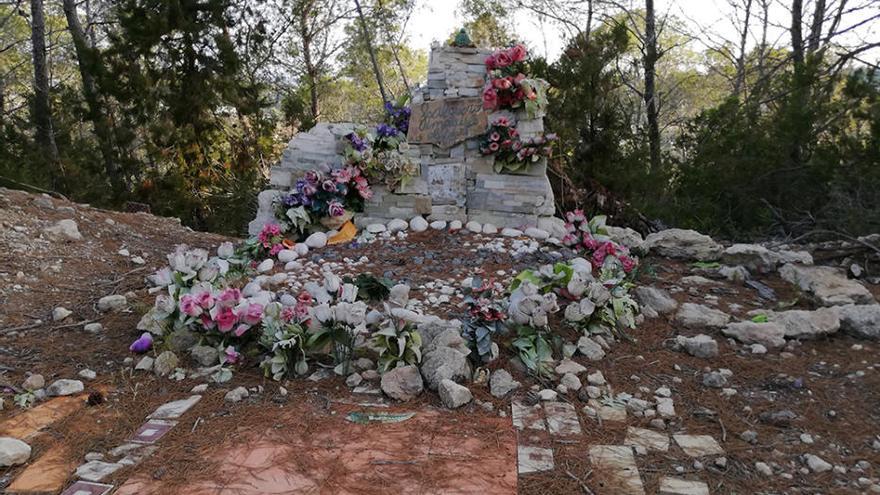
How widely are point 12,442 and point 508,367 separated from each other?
7.81ft

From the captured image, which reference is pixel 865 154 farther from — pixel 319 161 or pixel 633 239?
pixel 319 161

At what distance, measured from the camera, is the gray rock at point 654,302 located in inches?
172

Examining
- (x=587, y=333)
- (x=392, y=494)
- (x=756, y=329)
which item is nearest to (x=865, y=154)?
(x=756, y=329)

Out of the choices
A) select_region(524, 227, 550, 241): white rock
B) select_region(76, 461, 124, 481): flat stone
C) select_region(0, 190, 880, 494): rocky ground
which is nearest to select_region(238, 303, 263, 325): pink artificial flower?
select_region(0, 190, 880, 494): rocky ground

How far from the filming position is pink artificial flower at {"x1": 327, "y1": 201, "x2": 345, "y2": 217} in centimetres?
586

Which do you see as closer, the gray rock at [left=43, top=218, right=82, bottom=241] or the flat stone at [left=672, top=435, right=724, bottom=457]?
the flat stone at [left=672, top=435, right=724, bottom=457]

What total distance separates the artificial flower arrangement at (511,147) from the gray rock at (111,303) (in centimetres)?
343

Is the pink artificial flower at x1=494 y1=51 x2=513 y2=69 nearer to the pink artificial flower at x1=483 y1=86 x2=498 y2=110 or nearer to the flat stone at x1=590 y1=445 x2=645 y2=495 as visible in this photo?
the pink artificial flower at x1=483 y1=86 x2=498 y2=110

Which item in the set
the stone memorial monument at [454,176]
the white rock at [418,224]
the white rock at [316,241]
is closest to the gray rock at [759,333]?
the stone memorial monument at [454,176]

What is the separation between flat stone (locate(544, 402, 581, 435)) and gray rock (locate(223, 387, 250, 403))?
1.56 m

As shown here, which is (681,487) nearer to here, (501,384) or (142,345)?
(501,384)

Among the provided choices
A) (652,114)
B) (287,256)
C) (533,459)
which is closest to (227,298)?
(287,256)

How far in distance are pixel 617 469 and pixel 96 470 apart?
214 cm

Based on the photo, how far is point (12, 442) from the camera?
103 inches
